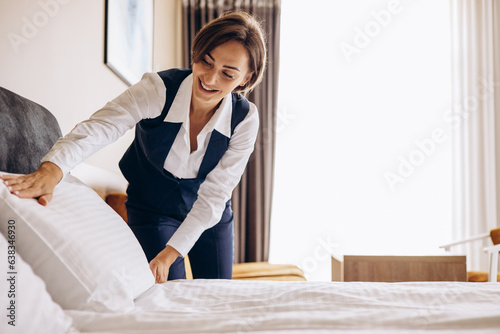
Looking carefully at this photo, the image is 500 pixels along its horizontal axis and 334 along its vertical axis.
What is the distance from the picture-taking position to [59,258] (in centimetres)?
80

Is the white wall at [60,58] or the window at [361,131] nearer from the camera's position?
the white wall at [60,58]

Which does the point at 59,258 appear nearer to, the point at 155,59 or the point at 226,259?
the point at 226,259

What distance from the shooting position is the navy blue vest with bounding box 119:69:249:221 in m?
1.47

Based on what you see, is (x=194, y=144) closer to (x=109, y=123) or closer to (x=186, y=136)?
(x=186, y=136)

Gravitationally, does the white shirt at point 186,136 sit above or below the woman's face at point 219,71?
below

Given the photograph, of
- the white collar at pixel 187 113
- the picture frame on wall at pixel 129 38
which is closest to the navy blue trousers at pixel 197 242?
the white collar at pixel 187 113

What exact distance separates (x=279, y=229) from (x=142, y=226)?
92.5 inches

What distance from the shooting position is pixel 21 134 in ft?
3.65

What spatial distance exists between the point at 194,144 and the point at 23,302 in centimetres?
96

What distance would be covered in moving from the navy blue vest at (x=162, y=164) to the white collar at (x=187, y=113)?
1 cm

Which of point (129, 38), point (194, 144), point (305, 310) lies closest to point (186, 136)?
point (194, 144)

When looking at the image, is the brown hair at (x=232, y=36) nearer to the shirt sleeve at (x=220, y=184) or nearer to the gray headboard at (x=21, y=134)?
the shirt sleeve at (x=220, y=184)

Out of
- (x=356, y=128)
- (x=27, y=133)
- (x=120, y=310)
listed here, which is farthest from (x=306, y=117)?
(x=120, y=310)

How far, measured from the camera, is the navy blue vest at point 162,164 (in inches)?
58.1
